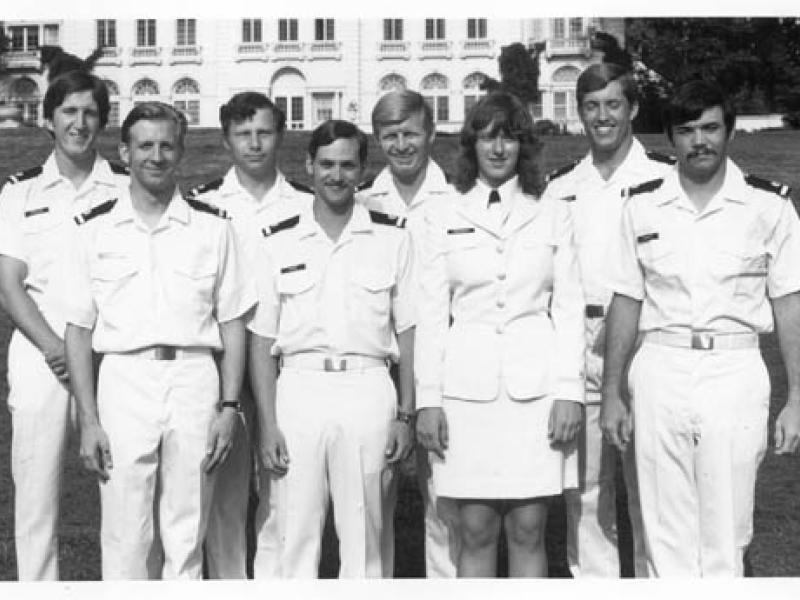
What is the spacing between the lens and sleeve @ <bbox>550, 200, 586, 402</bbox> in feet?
16.5

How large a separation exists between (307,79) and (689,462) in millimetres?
27823

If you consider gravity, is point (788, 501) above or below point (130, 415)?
below

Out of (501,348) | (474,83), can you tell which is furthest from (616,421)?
(474,83)

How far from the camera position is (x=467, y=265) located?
203 inches

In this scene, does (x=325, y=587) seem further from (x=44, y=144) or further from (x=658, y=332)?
(x=44, y=144)

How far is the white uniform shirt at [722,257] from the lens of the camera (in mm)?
5105

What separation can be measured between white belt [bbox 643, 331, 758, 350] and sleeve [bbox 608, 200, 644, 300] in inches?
10.1

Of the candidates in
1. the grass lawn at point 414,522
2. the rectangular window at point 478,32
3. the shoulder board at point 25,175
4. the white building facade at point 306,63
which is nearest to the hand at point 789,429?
the grass lawn at point 414,522

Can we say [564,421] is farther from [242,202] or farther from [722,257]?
[242,202]

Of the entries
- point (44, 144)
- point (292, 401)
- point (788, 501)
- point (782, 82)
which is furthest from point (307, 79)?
point (292, 401)

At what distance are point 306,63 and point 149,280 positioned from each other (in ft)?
73.7

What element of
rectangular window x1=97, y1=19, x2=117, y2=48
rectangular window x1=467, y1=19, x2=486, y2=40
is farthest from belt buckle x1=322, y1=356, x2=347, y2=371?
rectangular window x1=467, y1=19, x2=486, y2=40

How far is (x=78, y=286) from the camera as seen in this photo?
513 cm

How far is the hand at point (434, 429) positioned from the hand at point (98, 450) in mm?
1236
